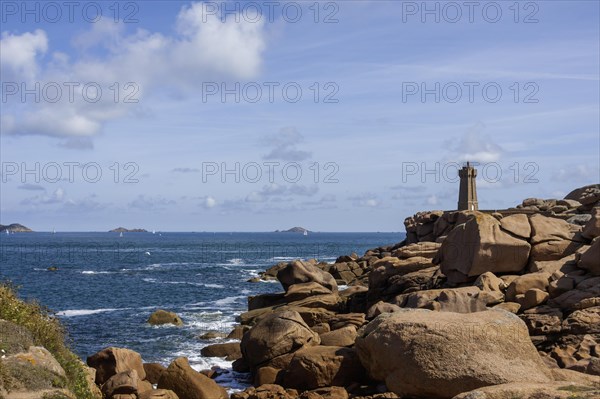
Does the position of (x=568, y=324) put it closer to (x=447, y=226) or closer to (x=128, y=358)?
(x=128, y=358)

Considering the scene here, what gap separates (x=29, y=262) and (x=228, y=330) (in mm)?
75803

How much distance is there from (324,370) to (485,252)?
10152mm

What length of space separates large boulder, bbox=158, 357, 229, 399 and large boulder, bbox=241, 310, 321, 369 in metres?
2.68

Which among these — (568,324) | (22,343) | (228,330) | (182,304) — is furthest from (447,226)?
(22,343)

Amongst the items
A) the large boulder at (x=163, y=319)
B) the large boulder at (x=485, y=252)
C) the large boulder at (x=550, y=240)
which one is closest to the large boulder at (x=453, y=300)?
the large boulder at (x=485, y=252)

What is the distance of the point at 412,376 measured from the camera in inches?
738

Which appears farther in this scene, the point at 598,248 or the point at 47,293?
the point at 47,293

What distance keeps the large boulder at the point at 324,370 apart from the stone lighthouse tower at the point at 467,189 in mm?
46207

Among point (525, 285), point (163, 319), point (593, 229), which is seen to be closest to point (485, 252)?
point (525, 285)

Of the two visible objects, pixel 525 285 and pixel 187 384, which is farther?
pixel 525 285

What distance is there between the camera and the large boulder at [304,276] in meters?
42.5

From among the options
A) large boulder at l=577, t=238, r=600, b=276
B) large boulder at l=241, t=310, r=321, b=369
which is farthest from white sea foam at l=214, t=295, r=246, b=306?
large boulder at l=577, t=238, r=600, b=276

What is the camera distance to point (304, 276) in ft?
140

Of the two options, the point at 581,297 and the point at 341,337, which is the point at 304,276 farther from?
the point at 581,297
